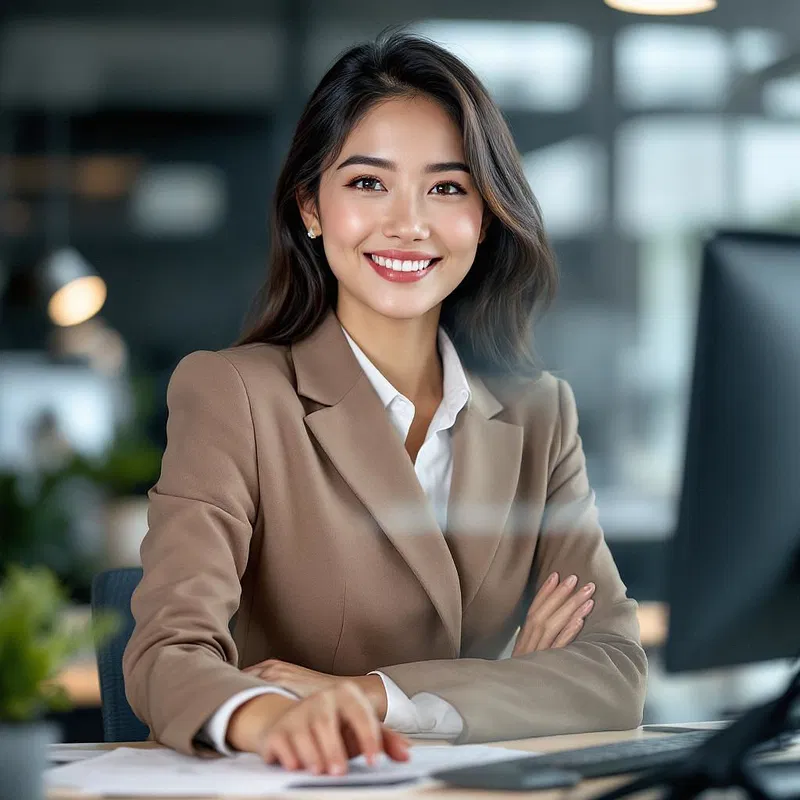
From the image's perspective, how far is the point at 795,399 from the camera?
0.97 m

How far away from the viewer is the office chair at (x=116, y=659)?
5.28 ft

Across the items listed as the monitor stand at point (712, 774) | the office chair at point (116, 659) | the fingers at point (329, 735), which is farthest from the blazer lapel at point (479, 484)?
the monitor stand at point (712, 774)

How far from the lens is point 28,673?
0.94 meters

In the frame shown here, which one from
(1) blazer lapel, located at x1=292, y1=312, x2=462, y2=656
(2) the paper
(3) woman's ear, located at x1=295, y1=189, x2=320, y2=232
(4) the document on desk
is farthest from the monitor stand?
(3) woman's ear, located at x1=295, y1=189, x2=320, y2=232

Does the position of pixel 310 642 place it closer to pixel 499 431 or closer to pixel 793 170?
pixel 499 431

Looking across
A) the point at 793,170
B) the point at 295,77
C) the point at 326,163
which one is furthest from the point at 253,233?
the point at 326,163

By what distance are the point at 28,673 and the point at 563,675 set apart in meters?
0.70

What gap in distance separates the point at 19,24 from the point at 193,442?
338 centimetres

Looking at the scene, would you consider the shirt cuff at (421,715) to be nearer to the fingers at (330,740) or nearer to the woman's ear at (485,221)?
the fingers at (330,740)

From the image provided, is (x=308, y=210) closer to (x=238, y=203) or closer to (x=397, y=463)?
(x=397, y=463)

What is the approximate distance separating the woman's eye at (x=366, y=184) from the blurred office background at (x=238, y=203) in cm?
261

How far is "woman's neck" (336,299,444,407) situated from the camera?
71.1 inches

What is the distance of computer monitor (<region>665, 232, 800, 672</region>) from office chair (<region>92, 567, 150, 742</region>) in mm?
867

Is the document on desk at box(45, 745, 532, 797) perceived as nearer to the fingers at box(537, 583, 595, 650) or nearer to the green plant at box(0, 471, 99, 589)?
the fingers at box(537, 583, 595, 650)
